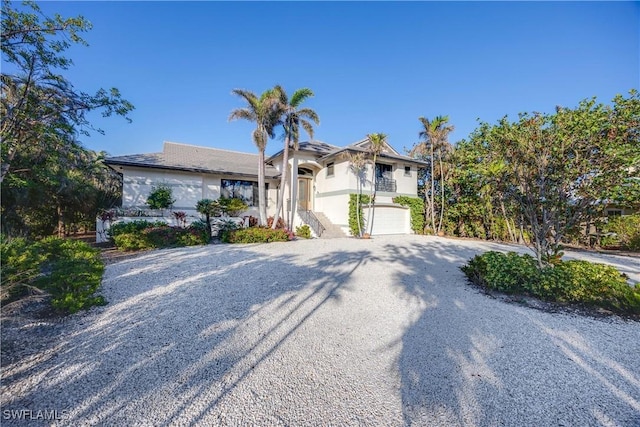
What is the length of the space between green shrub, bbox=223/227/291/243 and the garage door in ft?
24.9

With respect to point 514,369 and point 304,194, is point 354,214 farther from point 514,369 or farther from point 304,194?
point 514,369

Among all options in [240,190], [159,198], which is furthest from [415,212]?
[159,198]

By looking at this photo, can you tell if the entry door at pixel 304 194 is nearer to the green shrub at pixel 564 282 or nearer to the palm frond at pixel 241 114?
the palm frond at pixel 241 114

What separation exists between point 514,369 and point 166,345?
4533 millimetres

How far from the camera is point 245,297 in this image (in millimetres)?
5387

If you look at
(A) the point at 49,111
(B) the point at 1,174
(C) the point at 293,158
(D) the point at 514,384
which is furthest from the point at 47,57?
(C) the point at 293,158

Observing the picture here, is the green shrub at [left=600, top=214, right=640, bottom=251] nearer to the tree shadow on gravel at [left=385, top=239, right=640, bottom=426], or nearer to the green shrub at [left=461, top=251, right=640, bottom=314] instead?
the green shrub at [left=461, top=251, right=640, bottom=314]

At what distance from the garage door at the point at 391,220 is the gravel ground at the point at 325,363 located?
12711 mm

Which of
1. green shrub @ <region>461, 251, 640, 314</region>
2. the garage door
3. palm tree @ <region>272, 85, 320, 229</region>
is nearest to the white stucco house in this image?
the garage door

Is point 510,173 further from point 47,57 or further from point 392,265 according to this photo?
point 47,57

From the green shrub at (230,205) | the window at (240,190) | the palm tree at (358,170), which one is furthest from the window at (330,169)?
the green shrub at (230,205)

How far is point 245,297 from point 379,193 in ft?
48.2

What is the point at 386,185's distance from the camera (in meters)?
18.8

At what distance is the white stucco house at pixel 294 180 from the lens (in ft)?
52.4
